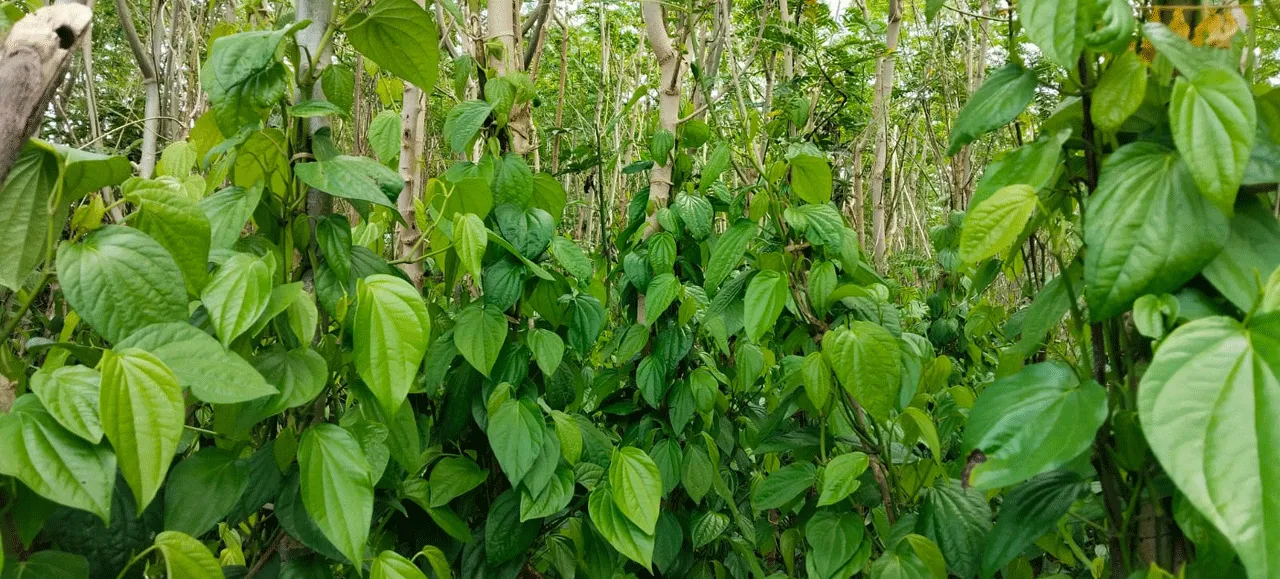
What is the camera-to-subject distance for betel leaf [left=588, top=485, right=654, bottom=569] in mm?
869

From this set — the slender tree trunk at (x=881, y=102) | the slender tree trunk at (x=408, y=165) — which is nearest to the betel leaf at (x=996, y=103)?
the slender tree trunk at (x=408, y=165)

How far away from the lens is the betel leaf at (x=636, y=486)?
34.1 inches

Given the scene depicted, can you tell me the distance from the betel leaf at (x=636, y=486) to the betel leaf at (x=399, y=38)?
45 centimetres

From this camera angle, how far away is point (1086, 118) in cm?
59

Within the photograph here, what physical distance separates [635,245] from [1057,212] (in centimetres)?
69

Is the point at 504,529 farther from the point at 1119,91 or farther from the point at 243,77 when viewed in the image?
the point at 1119,91

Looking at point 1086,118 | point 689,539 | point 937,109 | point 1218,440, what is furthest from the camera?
point 937,109

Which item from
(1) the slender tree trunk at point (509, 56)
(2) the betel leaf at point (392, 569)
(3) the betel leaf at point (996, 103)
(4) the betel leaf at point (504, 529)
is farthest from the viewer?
(1) the slender tree trunk at point (509, 56)

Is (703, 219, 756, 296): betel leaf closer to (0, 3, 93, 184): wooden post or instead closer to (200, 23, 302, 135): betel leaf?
(200, 23, 302, 135): betel leaf

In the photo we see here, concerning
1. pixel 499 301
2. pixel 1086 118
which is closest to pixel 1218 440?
pixel 1086 118

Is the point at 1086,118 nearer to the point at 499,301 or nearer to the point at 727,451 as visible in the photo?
the point at 499,301

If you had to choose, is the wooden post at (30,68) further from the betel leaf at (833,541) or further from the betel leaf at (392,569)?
the betel leaf at (833,541)

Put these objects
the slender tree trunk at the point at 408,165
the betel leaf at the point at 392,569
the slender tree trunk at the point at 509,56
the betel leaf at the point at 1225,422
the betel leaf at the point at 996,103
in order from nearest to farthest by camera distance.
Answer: the betel leaf at the point at 1225,422
the betel leaf at the point at 996,103
the betel leaf at the point at 392,569
the slender tree trunk at the point at 509,56
the slender tree trunk at the point at 408,165

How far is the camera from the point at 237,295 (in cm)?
62
